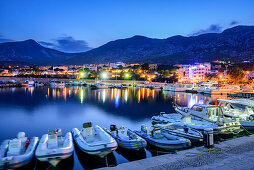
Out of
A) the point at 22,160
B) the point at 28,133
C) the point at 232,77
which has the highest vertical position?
the point at 232,77

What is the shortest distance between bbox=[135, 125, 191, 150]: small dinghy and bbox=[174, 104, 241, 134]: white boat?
4245mm

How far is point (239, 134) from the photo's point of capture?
14.4m

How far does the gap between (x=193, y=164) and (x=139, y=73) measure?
134 metres

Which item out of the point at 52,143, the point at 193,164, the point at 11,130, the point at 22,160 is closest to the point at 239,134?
the point at 193,164

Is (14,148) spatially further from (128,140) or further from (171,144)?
(171,144)

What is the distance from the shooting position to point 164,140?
11531 millimetres

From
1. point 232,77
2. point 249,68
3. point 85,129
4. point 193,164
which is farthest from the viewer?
point 249,68

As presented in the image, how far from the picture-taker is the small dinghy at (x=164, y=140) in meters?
11.0

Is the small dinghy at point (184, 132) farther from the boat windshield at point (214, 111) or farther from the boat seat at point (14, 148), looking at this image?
the boat seat at point (14, 148)

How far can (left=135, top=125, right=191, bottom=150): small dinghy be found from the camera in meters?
11.0

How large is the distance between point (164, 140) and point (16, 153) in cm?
816

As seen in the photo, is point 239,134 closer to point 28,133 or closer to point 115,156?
point 115,156

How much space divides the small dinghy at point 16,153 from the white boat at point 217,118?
12406 millimetres

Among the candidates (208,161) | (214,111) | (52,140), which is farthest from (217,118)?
(52,140)
